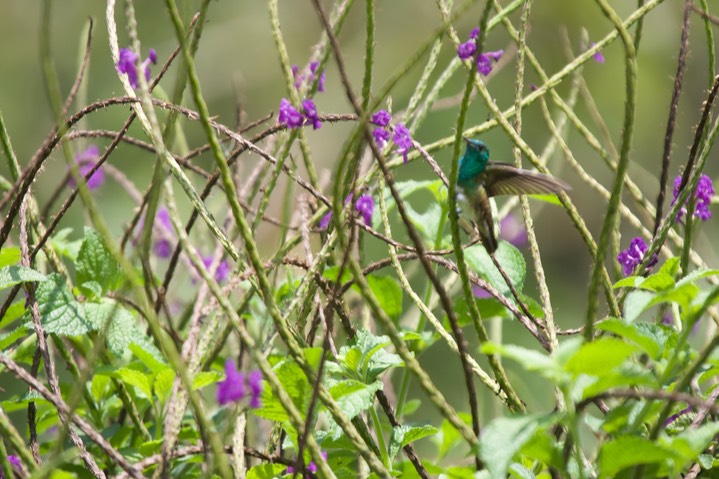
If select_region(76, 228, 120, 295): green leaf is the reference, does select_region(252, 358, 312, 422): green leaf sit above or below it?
below

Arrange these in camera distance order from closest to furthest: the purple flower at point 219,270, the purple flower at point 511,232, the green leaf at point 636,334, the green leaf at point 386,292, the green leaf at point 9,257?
the green leaf at point 636,334 < the green leaf at point 9,257 < the green leaf at point 386,292 < the purple flower at point 219,270 < the purple flower at point 511,232

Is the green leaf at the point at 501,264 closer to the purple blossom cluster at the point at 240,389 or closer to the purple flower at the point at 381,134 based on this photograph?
the purple flower at the point at 381,134

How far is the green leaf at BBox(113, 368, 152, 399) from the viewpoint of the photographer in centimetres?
108

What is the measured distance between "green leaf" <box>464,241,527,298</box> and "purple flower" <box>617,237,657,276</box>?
12cm

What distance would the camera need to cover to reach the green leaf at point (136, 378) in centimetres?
108

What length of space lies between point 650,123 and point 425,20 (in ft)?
5.89

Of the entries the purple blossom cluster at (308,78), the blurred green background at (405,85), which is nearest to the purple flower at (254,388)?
the purple blossom cluster at (308,78)

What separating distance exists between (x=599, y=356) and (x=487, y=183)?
72 cm

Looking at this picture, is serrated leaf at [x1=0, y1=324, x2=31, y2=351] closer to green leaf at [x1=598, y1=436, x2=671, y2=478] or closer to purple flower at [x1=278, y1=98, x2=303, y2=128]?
purple flower at [x1=278, y1=98, x2=303, y2=128]

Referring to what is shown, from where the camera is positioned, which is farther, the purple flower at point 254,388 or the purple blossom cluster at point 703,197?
the purple blossom cluster at point 703,197

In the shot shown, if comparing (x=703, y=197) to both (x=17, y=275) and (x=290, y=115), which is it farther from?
(x=17, y=275)

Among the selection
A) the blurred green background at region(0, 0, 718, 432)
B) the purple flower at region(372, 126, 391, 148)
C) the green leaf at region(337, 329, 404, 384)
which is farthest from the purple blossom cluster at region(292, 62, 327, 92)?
the blurred green background at region(0, 0, 718, 432)

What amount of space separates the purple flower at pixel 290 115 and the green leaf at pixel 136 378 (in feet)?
1.13

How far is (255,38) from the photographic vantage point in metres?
6.79
